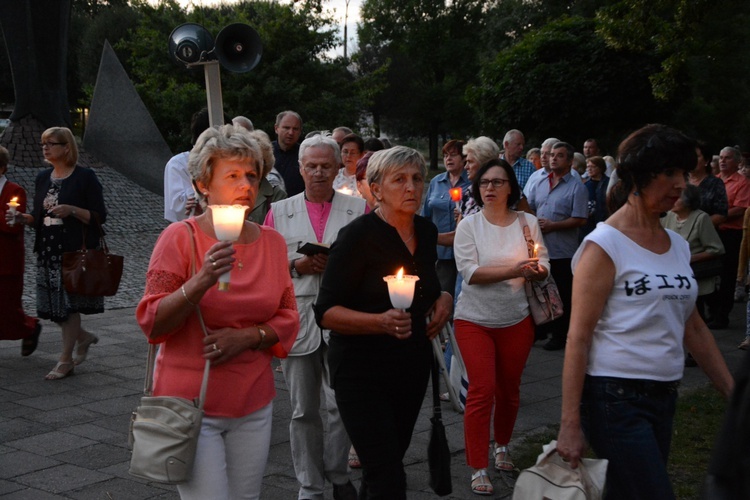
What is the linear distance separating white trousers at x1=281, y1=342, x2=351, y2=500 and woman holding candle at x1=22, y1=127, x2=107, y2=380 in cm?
356

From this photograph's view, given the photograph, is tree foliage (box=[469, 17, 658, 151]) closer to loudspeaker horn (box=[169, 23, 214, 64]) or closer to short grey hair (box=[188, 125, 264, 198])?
loudspeaker horn (box=[169, 23, 214, 64])

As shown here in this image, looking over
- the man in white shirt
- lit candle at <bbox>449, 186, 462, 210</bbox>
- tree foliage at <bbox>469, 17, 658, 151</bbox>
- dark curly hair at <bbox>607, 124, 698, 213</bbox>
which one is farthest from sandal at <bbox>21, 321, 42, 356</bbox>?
tree foliage at <bbox>469, 17, 658, 151</bbox>

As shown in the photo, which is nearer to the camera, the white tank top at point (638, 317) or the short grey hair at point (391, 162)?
the white tank top at point (638, 317)

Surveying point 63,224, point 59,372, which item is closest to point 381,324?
point 63,224

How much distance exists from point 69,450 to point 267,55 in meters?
25.5

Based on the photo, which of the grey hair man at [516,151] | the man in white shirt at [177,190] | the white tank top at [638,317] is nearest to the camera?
the white tank top at [638,317]

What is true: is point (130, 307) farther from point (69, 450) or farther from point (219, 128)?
point (219, 128)

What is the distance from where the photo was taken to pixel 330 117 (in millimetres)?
31016

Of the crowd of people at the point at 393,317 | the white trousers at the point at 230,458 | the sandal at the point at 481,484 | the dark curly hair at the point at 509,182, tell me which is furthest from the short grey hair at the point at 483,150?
Answer: the white trousers at the point at 230,458

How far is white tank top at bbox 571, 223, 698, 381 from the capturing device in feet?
11.4

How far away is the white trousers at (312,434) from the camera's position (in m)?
5.18

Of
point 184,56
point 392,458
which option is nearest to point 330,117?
point 184,56

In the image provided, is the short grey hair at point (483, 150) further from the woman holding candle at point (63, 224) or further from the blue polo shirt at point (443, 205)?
the woman holding candle at point (63, 224)

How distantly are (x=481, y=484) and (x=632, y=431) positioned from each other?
2.29m
